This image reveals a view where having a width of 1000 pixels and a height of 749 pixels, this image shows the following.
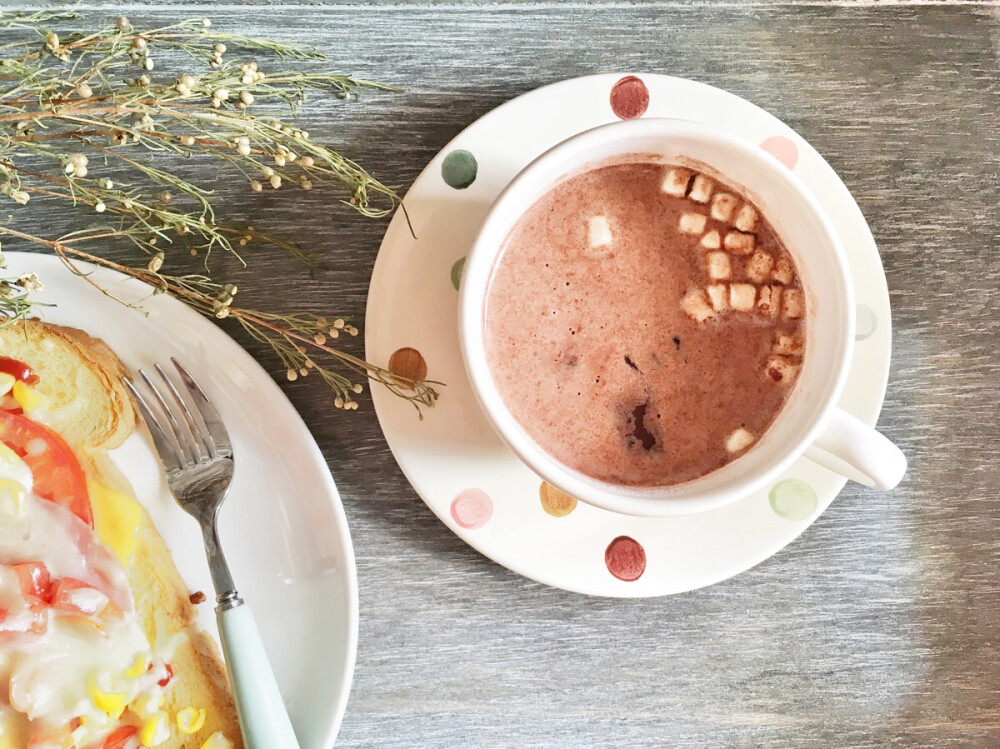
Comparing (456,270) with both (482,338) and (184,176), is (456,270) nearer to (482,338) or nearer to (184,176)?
(482,338)

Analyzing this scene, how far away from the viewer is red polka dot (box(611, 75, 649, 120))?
96 centimetres

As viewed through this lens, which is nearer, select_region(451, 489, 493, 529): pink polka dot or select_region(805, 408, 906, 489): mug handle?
select_region(805, 408, 906, 489): mug handle

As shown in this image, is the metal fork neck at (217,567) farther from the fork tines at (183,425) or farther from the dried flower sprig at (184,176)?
the dried flower sprig at (184,176)

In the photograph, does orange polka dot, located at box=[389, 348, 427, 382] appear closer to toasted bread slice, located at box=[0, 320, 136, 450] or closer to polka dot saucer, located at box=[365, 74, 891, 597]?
polka dot saucer, located at box=[365, 74, 891, 597]

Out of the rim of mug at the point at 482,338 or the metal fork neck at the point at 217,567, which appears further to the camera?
the metal fork neck at the point at 217,567

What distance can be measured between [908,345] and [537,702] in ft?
2.25

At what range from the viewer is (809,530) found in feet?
3.60

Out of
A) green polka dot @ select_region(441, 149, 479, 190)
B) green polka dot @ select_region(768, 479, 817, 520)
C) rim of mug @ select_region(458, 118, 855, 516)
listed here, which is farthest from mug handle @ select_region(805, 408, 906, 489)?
green polka dot @ select_region(441, 149, 479, 190)

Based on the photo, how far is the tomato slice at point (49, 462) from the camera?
3.16 feet

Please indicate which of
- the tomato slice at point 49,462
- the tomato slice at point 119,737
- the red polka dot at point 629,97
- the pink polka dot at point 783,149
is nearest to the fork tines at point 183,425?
the tomato slice at point 49,462

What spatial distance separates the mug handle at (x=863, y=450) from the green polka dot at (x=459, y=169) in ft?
1.58

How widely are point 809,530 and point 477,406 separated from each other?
1.60 feet

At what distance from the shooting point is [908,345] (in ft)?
3.56

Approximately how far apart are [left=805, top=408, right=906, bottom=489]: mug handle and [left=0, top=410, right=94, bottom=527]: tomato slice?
2.77ft
